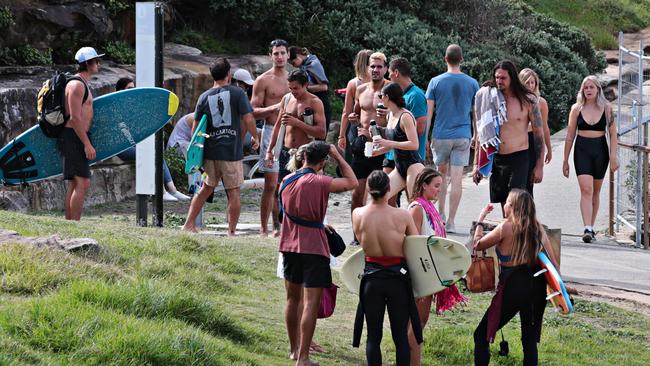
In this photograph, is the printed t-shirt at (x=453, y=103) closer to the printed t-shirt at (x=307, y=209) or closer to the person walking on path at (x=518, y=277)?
the person walking on path at (x=518, y=277)

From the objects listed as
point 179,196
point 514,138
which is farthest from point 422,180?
point 179,196

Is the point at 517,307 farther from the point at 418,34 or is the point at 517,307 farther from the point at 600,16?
the point at 600,16

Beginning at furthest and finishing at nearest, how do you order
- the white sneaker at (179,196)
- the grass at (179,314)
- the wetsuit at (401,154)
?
the white sneaker at (179,196)
the wetsuit at (401,154)
the grass at (179,314)

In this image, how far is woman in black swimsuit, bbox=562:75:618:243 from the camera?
1242 cm

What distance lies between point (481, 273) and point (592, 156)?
5.02 metres

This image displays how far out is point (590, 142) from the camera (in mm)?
12531

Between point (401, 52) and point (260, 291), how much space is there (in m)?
11.2

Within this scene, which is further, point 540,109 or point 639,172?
point 639,172

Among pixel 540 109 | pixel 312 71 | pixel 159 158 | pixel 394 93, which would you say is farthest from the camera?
pixel 312 71

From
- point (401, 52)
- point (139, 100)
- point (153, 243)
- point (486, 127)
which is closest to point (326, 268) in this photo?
point (153, 243)

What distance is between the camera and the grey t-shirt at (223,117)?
36.6 feet

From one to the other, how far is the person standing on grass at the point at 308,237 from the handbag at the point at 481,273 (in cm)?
103

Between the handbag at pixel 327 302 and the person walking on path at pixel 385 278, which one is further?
the handbag at pixel 327 302

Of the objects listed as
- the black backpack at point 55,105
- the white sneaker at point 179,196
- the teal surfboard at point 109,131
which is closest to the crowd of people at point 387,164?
the black backpack at point 55,105
